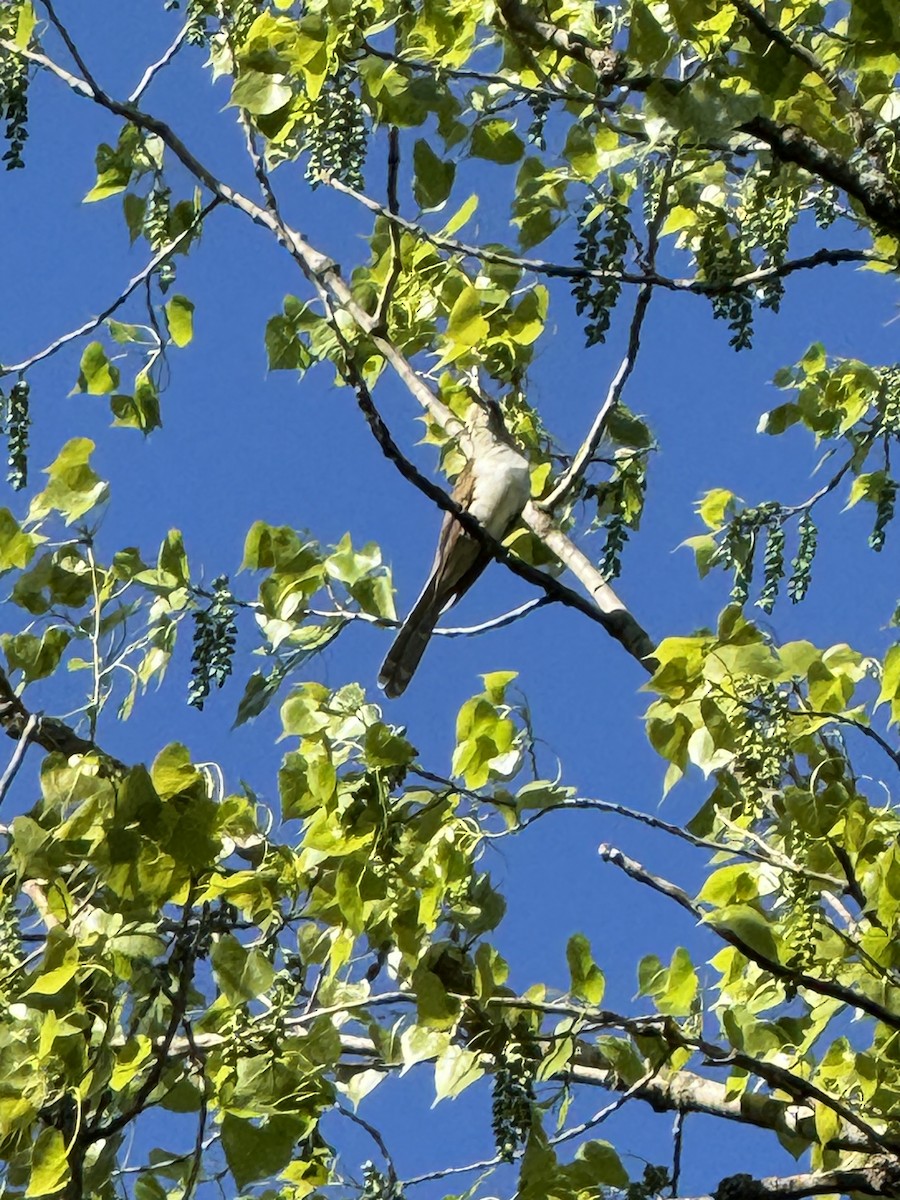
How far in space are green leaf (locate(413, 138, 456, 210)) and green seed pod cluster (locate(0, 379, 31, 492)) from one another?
3.64ft

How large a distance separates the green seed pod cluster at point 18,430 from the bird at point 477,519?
4.91ft

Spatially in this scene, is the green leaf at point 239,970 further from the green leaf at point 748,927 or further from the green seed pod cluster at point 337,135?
the green seed pod cluster at point 337,135

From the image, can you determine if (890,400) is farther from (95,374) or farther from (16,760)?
(16,760)

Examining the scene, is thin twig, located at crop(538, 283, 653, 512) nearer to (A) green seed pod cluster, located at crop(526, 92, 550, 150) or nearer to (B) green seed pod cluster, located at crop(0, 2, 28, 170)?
(A) green seed pod cluster, located at crop(526, 92, 550, 150)

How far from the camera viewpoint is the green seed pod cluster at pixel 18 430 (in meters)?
3.96

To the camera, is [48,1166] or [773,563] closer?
[48,1166]

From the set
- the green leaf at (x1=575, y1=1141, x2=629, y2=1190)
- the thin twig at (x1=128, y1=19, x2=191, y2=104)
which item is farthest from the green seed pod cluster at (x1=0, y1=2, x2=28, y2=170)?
the green leaf at (x1=575, y1=1141, x2=629, y2=1190)

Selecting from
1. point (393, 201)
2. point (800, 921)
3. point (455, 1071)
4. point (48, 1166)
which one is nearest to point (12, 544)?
point (393, 201)

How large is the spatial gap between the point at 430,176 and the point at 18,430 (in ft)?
3.99

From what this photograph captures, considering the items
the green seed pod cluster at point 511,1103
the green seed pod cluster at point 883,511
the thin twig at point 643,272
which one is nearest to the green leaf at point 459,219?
the thin twig at point 643,272

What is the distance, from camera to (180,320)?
500 cm

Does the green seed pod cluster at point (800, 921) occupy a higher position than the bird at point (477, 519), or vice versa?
the bird at point (477, 519)

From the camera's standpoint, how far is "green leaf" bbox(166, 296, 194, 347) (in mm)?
4992

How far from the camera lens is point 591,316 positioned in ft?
13.1
